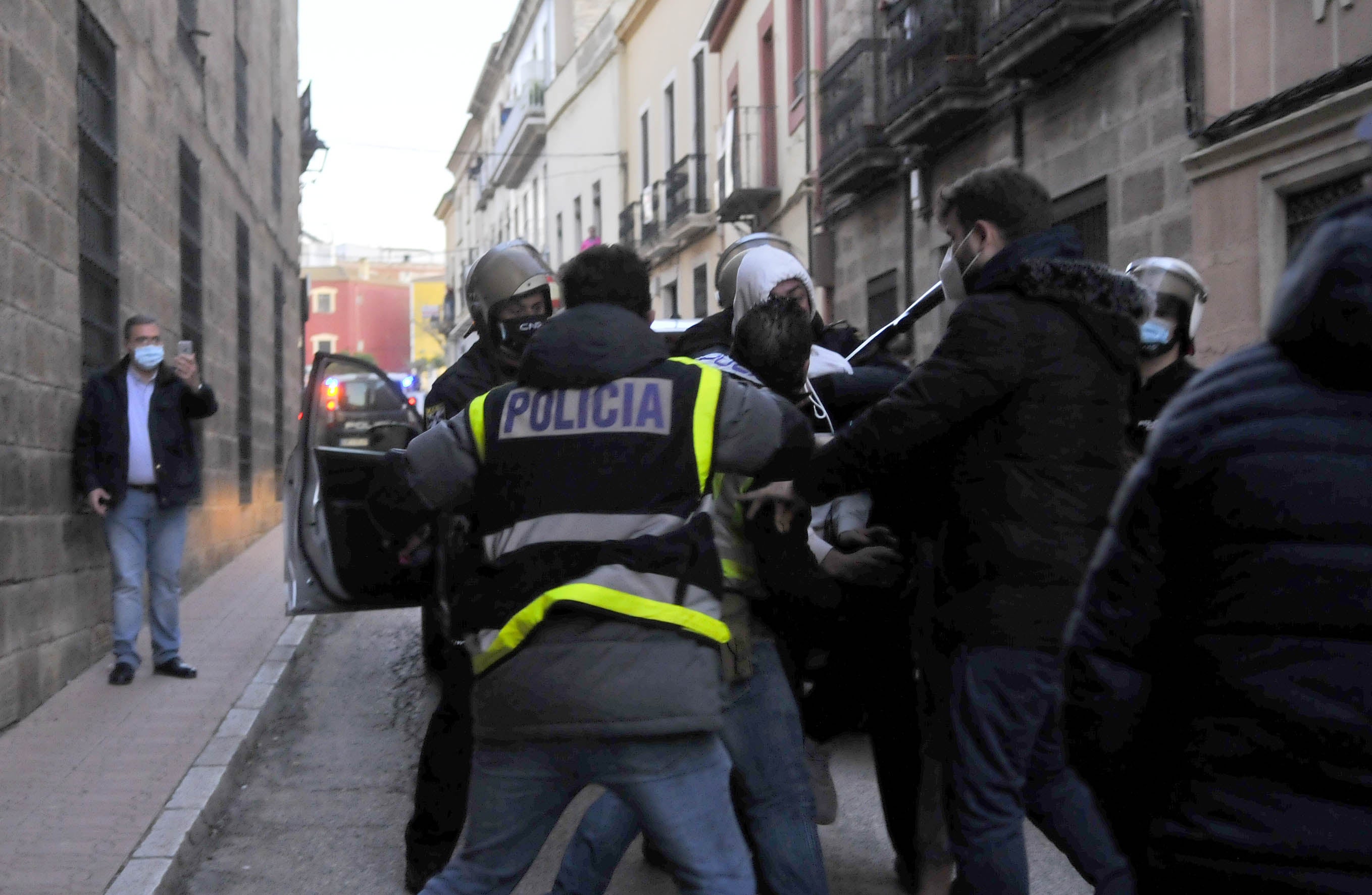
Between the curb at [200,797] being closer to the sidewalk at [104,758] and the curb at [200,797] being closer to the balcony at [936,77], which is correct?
the sidewalk at [104,758]

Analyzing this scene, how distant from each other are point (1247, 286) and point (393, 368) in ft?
256

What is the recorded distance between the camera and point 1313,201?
29.8ft

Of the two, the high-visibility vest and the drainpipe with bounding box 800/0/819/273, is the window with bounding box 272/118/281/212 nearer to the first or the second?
the drainpipe with bounding box 800/0/819/273

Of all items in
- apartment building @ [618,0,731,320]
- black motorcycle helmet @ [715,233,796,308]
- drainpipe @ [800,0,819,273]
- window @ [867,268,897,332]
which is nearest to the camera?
black motorcycle helmet @ [715,233,796,308]

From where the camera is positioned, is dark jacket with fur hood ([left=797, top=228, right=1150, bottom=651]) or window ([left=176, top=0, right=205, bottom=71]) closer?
dark jacket with fur hood ([left=797, top=228, right=1150, bottom=651])

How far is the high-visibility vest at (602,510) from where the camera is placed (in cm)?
278

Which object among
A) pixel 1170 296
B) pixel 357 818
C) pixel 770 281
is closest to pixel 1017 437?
pixel 770 281

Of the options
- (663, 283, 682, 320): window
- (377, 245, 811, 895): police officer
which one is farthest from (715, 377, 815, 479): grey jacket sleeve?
(663, 283, 682, 320): window

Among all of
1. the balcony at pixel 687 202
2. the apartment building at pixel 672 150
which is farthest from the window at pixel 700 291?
the balcony at pixel 687 202

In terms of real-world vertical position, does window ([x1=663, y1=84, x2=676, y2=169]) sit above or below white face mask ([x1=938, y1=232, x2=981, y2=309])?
above

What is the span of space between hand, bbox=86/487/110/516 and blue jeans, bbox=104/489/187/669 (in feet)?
0.18

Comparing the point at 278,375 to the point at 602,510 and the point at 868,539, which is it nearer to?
the point at 868,539

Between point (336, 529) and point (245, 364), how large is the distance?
35.0 feet

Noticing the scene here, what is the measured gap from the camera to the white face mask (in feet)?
11.5
